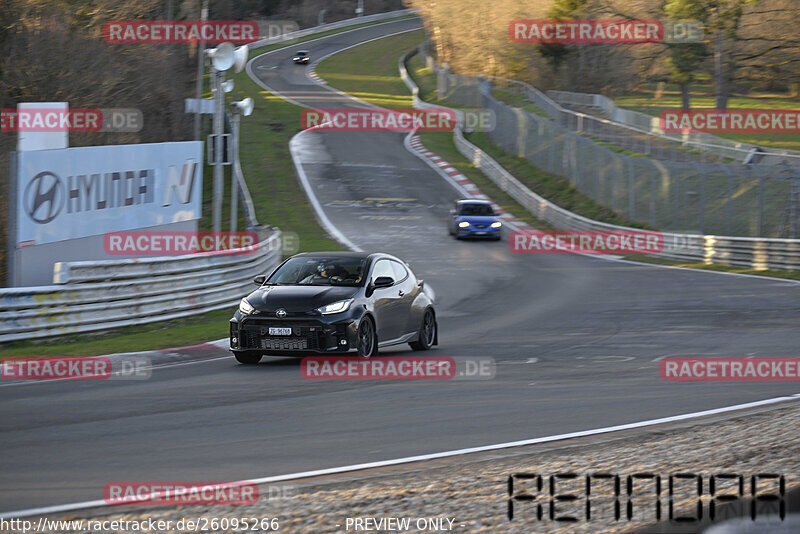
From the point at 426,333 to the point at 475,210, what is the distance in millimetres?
21726

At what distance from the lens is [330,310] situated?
13680 millimetres

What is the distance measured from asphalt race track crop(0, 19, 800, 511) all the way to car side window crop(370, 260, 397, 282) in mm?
1348

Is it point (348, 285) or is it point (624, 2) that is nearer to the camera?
point (348, 285)

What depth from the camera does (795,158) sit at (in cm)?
3950

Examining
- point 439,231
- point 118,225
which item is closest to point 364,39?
point 439,231

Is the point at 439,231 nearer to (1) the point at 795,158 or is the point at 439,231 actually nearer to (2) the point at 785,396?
(1) the point at 795,158

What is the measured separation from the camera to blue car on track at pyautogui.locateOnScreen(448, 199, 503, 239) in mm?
36781

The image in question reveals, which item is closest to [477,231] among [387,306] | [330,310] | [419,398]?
[387,306]

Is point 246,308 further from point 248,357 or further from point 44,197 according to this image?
point 44,197

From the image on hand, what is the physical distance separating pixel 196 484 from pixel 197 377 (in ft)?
18.0

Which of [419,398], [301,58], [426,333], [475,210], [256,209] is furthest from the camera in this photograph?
[301,58]

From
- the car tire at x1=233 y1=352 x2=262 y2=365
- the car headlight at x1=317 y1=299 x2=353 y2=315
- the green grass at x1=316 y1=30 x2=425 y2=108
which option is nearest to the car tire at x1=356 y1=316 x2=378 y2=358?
the car headlight at x1=317 y1=299 x2=353 y2=315

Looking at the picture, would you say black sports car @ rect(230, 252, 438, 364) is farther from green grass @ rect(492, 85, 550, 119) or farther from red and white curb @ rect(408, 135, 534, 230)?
green grass @ rect(492, 85, 550, 119)

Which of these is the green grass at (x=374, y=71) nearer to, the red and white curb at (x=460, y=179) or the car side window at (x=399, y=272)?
the red and white curb at (x=460, y=179)
